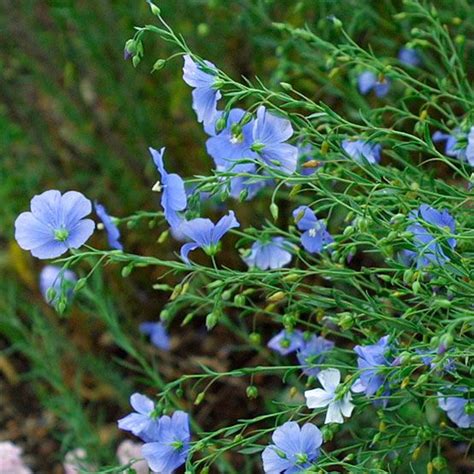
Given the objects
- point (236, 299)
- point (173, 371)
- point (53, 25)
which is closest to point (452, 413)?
point (236, 299)

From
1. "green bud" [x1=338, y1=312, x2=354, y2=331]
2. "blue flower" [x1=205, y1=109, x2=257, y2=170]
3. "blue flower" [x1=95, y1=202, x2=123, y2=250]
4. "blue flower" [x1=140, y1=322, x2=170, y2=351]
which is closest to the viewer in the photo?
"green bud" [x1=338, y1=312, x2=354, y2=331]

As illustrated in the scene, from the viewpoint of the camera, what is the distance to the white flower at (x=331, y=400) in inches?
48.8

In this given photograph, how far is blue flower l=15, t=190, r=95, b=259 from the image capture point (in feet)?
4.18

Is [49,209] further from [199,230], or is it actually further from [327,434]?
[327,434]

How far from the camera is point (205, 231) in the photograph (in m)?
1.29

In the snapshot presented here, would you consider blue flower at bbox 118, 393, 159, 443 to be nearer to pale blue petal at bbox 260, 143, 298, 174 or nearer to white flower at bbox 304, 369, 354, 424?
white flower at bbox 304, 369, 354, 424

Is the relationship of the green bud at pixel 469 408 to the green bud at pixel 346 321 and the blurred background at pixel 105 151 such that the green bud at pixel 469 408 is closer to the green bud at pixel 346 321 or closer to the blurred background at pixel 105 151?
the green bud at pixel 346 321

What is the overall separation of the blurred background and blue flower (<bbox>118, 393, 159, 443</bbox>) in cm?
90

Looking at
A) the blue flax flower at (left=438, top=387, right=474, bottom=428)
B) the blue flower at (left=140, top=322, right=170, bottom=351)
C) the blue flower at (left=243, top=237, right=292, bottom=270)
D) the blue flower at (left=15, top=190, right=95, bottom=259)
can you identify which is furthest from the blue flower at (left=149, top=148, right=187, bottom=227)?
the blue flower at (left=140, top=322, right=170, bottom=351)

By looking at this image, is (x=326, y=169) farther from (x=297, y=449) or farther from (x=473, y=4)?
(x=473, y=4)

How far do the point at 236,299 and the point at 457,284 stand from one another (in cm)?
30

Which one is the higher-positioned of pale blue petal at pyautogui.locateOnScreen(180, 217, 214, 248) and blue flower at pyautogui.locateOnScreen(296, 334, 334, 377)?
pale blue petal at pyautogui.locateOnScreen(180, 217, 214, 248)

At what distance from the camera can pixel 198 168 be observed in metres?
2.54

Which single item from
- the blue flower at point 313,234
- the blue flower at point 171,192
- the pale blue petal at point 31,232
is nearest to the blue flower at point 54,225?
the pale blue petal at point 31,232
